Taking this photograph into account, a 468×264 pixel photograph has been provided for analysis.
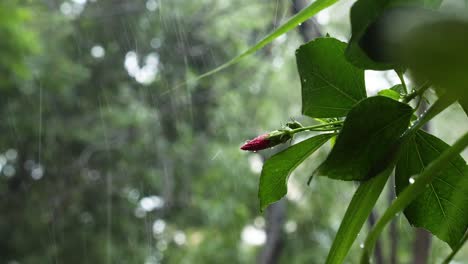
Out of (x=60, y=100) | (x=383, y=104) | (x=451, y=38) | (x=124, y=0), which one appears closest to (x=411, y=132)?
(x=383, y=104)

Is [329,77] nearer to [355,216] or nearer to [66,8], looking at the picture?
[355,216]

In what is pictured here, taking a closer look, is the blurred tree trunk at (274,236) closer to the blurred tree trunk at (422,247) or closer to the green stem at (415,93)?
the blurred tree trunk at (422,247)

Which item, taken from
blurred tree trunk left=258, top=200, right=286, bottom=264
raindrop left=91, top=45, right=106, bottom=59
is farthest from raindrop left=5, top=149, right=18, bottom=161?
blurred tree trunk left=258, top=200, right=286, bottom=264

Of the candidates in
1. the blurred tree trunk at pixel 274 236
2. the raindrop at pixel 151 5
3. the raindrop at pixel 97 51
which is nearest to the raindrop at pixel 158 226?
the blurred tree trunk at pixel 274 236

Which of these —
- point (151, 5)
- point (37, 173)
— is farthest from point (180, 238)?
point (151, 5)

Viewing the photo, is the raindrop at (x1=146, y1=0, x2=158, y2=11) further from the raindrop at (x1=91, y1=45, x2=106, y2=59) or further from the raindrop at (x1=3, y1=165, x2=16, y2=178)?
the raindrop at (x1=3, y1=165, x2=16, y2=178)

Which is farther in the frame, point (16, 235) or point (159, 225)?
point (159, 225)

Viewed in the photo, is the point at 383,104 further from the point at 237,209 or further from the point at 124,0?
the point at 124,0
